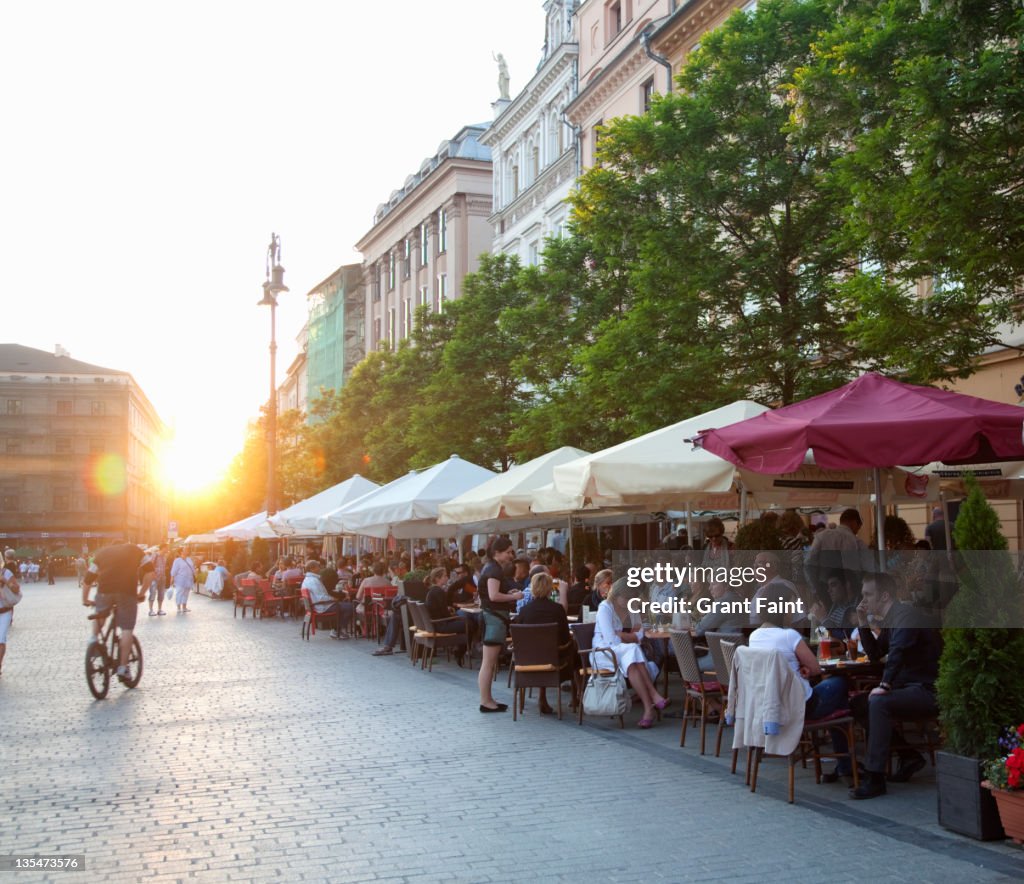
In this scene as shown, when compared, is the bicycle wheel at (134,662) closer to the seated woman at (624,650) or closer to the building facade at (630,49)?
the seated woman at (624,650)

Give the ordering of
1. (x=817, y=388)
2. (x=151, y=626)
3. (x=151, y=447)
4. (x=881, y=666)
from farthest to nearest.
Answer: (x=151, y=447) < (x=151, y=626) < (x=817, y=388) < (x=881, y=666)

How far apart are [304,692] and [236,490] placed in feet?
220

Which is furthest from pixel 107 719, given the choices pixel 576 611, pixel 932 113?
pixel 932 113

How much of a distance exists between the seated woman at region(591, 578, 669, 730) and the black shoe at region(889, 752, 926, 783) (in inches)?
125

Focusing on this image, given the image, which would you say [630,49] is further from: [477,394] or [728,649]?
[728,649]

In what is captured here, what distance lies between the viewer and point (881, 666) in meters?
9.20

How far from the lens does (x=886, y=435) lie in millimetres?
9359

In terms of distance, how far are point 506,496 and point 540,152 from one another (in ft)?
114

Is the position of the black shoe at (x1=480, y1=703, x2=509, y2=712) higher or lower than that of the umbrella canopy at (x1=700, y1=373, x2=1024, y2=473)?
lower

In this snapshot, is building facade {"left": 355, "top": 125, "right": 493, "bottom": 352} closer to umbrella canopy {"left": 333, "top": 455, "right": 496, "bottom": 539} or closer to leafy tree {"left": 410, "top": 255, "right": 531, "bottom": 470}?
leafy tree {"left": 410, "top": 255, "right": 531, "bottom": 470}

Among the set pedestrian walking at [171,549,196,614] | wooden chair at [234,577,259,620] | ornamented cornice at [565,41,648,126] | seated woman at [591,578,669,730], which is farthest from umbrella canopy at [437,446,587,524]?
ornamented cornice at [565,41,648,126]

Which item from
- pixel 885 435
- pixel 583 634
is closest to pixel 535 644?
pixel 583 634

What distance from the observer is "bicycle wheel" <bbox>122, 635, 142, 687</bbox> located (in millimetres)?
14898

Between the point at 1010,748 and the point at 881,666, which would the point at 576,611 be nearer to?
the point at 881,666
